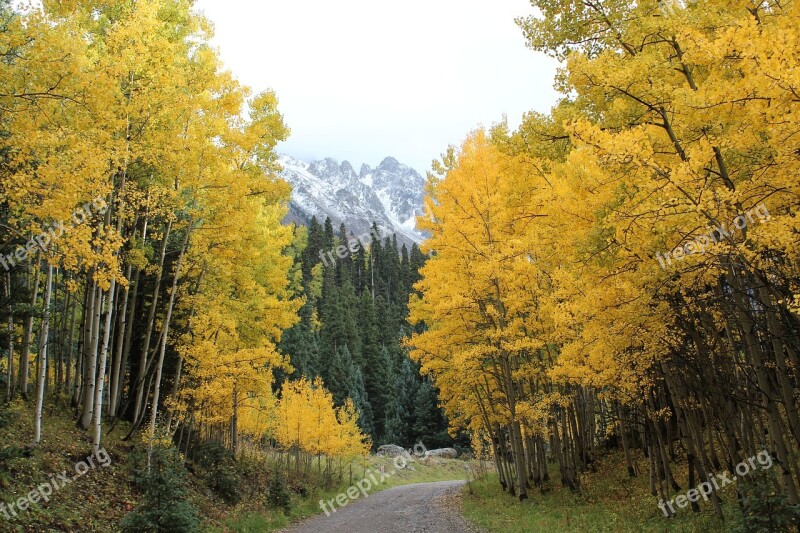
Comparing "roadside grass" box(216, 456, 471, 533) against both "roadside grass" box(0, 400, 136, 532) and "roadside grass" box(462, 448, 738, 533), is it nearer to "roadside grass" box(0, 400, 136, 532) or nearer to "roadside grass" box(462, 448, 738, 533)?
"roadside grass" box(0, 400, 136, 532)

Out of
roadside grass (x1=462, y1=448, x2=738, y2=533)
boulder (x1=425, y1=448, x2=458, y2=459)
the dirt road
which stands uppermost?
roadside grass (x1=462, y1=448, x2=738, y2=533)

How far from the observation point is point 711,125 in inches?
217

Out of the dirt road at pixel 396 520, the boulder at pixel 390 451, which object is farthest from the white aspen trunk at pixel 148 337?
the boulder at pixel 390 451

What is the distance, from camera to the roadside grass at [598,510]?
8523 mm

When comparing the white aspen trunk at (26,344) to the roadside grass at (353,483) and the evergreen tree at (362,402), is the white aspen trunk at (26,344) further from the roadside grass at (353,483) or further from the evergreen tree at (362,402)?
the evergreen tree at (362,402)

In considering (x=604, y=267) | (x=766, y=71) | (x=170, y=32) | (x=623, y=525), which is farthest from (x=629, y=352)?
(x=170, y=32)

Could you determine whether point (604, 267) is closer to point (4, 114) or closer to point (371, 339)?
point (4, 114)

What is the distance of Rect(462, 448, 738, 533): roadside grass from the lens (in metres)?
8.52

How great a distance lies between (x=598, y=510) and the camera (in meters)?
10.7

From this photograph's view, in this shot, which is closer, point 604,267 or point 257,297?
point 604,267

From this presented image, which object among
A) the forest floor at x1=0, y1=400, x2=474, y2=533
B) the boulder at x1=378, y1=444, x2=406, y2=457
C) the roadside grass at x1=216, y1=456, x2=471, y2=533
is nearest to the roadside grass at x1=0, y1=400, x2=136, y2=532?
the forest floor at x1=0, y1=400, x2=474, y2=533

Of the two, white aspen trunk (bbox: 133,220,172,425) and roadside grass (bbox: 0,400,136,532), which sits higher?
white aspen trunk (bbox: 133,220,172,425)

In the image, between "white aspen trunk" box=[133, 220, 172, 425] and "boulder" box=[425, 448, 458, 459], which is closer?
A: "white aspen trunk" box=[133, 220, 172, 425]

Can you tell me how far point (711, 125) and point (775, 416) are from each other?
11.2ft
